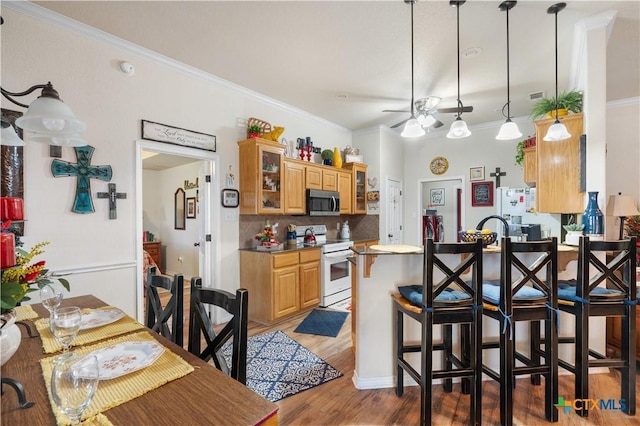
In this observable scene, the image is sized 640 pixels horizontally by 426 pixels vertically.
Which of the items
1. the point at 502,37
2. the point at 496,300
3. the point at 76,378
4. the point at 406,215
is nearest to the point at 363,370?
the point at 496,300

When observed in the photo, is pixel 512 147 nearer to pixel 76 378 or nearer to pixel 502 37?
pixel 502 37

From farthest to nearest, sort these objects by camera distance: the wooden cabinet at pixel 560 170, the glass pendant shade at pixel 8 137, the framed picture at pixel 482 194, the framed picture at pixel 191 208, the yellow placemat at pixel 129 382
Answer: the framed picture at pixel 191 208 < the framed picture at pixel 482 194 < the wooden cabinet at pixel 560 170 < the glass pendant shade at pixel 8 137 < the yellow placemat at pixel 129 382

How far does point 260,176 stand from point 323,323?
192 centimetres

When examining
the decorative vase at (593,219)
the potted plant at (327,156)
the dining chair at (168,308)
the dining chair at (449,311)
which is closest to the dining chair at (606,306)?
the decorative vase at (593,219)

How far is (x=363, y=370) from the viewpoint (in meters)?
2.29

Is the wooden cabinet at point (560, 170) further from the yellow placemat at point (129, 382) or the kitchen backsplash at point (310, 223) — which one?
the yellow placemat at point (129, 382)

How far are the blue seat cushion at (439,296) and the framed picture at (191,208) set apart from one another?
4.85 metres

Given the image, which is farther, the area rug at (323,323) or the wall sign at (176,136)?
the area rug at (323,323)

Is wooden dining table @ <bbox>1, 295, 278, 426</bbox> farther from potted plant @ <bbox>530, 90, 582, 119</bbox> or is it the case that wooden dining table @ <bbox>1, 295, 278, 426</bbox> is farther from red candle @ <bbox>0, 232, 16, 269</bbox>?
potted plant @ <bbox>530, 90, 582, 119</bbox>

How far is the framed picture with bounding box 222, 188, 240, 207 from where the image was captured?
3.67m

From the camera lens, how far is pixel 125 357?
3.80 ft

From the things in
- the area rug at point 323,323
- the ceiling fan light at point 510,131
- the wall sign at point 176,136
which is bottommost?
the area rug at point 323,323

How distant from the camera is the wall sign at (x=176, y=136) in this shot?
298 centimetres

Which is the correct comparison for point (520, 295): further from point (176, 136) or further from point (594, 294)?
point (176, 136)
